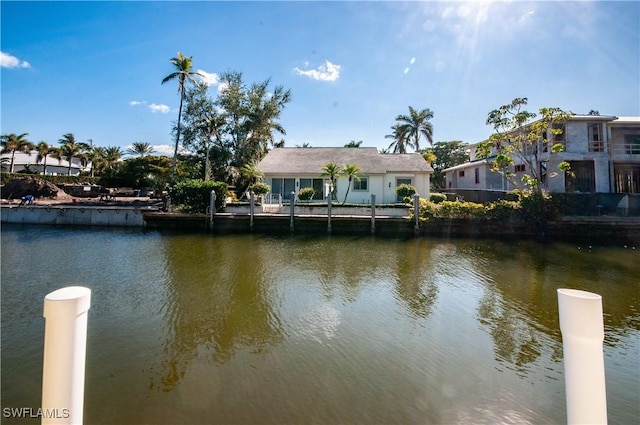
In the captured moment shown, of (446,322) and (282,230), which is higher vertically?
(282,230)

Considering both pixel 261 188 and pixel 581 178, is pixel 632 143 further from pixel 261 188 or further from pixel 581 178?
pixel 261 188

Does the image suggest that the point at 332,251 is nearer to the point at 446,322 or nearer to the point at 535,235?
the point at 446,322

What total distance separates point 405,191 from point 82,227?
22.2m

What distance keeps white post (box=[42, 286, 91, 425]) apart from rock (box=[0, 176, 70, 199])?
34.8 meters

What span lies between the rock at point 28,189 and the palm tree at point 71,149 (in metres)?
23.3

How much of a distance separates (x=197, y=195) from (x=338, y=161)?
11.8m

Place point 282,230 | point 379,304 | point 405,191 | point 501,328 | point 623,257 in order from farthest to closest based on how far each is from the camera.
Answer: point 405,191 < point 282,230 < point 623,257 < point 379,304 < point 501,328

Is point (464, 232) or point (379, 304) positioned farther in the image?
point (464, 232)

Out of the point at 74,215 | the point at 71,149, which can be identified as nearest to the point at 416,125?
the point at 74,215

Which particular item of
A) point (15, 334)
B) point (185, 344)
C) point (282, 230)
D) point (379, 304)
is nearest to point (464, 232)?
point (282, 230)

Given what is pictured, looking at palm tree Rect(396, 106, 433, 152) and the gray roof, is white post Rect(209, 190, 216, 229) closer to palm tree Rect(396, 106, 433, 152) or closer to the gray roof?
the gray roof

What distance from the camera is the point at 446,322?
6.66 metres

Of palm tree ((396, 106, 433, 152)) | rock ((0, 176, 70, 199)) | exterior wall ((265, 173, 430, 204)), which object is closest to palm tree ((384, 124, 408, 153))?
palm tree ((396, 106, 433, 152))

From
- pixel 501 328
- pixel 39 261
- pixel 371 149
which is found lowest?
pixel 501 328
